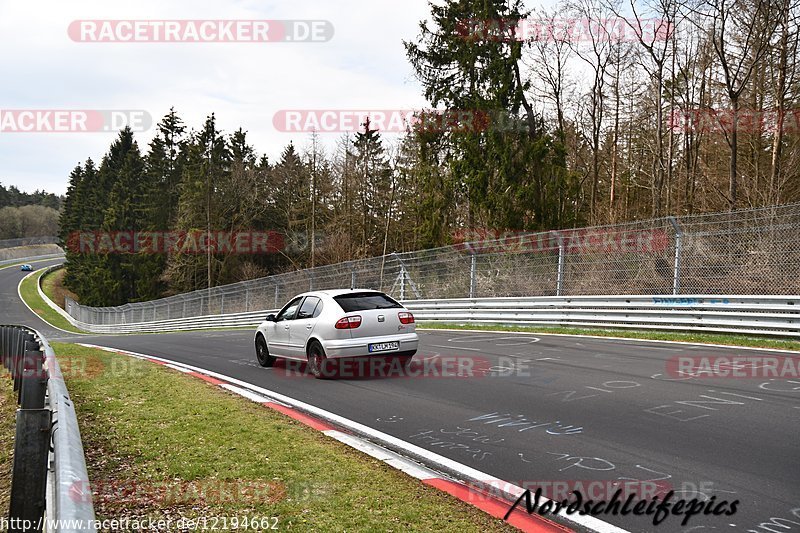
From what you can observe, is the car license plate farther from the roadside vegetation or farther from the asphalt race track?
the roadside vegetation

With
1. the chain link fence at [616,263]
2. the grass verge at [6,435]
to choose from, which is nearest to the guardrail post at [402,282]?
the chain link fence at [616,263]

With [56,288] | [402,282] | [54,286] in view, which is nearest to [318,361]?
[402,282]

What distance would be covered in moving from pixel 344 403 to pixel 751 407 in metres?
4.78

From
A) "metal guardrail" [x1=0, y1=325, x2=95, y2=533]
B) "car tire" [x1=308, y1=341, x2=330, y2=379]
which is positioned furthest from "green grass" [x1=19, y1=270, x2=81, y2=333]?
"metal guardrail" [x1=0, y1=325, x2=95, y2=533]

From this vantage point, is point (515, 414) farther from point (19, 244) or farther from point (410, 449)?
point (19, 244)

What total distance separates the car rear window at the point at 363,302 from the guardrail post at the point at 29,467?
7.14 metres

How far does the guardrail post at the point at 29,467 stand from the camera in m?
3.58

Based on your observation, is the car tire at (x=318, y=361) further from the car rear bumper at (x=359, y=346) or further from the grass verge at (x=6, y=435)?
the grass verge at (x=6, y=435)

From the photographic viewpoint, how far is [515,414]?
7305 millimetres

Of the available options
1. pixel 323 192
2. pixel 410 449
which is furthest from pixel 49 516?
pixel 323 192

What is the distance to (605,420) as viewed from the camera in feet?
22.3

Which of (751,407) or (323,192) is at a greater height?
(323,192)

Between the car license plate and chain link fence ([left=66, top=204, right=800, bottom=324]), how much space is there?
7.40 m

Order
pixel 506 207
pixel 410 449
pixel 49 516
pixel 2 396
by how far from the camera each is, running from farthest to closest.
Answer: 1. pixel 506 207
2. pixel 2 396
3. pixel 410 449
4. pixel 49 516
